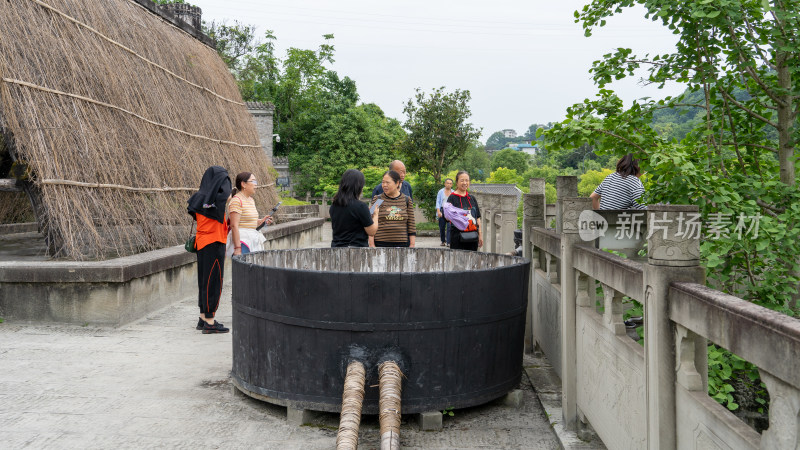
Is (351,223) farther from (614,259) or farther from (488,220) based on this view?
(488,220)

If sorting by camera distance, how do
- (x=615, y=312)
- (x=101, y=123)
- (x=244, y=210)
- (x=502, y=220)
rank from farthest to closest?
1. (x=502, y=220)
2. (x=101, y=123)
3. (x=244, y=210)
4. (x=615, y=312)

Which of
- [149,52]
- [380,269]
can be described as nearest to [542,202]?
[380,269]

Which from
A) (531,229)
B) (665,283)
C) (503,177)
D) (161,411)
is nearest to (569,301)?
(665,283)

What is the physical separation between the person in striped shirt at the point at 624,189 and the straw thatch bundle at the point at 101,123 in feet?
19.7

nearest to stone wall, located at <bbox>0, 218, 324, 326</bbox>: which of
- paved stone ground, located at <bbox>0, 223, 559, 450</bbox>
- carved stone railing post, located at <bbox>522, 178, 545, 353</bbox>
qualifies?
paved stone ground, located at <bbox>0, 223, 559, 450</bbox>

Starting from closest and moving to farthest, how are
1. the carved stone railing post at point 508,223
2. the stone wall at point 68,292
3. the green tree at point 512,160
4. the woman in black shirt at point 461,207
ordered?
the stone wall at point 68,292 < the woman in black shirt at point 461,207 < the carved stone railing post at point 508,223 < the green tree at point 512,160

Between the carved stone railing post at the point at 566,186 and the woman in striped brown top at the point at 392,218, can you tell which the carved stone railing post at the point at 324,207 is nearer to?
the woman in striped brown top at the point at 392,218

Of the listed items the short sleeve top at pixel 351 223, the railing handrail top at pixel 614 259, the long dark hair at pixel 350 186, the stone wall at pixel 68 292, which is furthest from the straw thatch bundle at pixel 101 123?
the railing handrail top at pixel 614 259

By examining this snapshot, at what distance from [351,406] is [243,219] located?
3.97 m

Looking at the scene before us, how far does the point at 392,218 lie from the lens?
24.7 ft

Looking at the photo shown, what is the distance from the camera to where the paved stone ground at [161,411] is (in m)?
4.28

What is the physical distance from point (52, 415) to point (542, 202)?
474cm

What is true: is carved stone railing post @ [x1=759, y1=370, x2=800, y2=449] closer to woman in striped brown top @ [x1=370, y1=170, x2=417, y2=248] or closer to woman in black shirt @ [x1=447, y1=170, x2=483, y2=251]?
woman in striped brown top @ [x1=370, y1=170, x2=417, y2=248]

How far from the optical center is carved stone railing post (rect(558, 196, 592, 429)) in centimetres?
447
